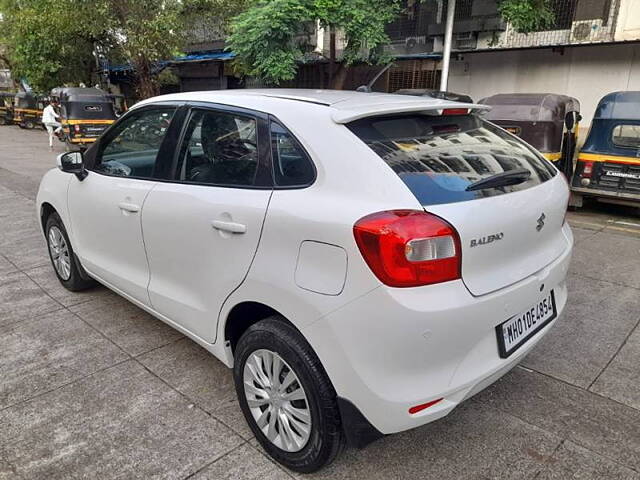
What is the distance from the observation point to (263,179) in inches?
89.1

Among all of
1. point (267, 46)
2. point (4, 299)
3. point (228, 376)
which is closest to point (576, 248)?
point (228, 376)

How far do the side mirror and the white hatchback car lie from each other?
907 mm

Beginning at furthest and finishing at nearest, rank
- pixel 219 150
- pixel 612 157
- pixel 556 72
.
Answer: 1. pixel 556 72
2. pixel 612 157
3. pixel 219 150

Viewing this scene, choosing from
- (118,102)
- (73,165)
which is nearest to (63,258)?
(73,165)

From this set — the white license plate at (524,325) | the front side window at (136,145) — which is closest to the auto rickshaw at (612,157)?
the white license plate at (524,325)

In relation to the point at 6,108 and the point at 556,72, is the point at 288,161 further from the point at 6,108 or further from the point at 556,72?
the point at 6,108

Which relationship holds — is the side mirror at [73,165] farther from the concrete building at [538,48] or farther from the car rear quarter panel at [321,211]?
the concrete building at [538,48]

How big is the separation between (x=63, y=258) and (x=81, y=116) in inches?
528

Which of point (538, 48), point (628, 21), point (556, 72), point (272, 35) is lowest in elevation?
point (556, 72)

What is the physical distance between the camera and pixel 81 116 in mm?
15750

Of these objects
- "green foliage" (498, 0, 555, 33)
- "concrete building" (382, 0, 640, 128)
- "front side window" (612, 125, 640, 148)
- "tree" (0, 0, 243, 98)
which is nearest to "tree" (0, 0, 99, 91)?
"tree" (0, 0, 243, 98)

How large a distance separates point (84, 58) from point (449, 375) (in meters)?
25.2

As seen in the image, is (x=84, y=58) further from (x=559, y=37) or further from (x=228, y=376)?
(x=228, y=376)

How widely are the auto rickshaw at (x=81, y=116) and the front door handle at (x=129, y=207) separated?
550 inches
